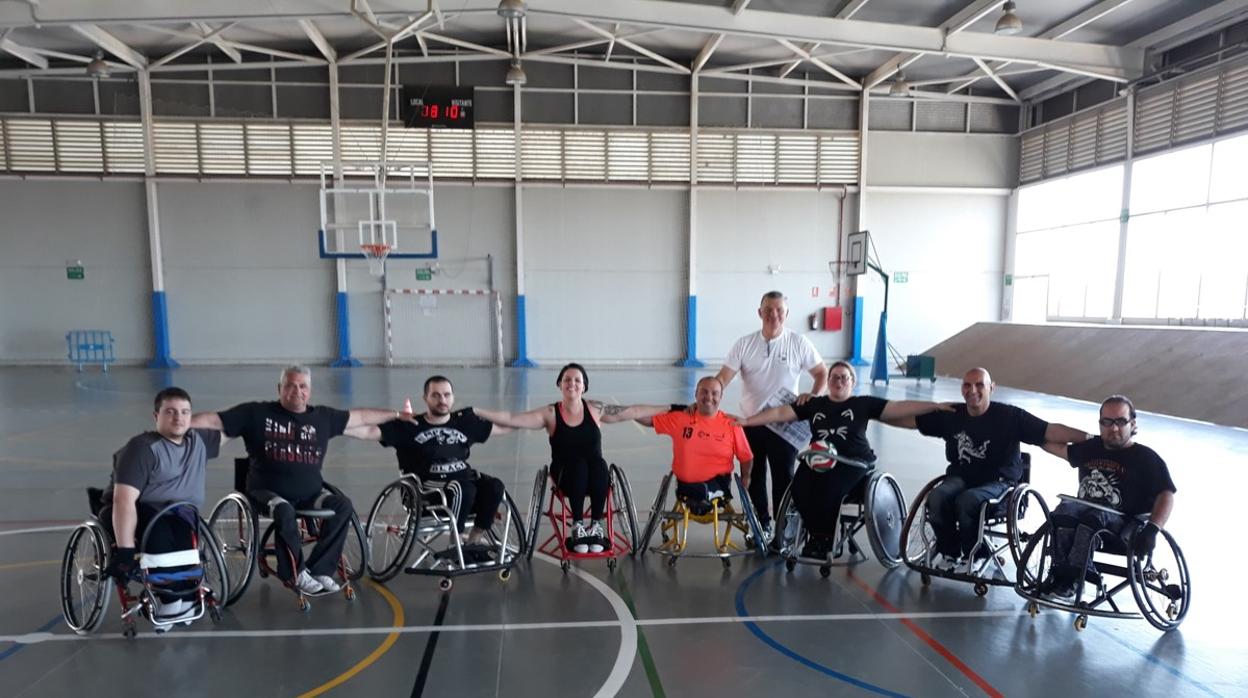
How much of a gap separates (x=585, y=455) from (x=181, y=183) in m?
14.8

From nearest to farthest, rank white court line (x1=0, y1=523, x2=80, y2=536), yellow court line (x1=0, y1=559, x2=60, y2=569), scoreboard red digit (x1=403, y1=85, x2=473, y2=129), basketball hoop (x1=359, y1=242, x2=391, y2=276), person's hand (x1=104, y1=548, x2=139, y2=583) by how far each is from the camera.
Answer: person's hand (x1=104, y1=548, x2=139, y2=583), yellow court line (x1=0, y1=559, x2=60, y2=569), white court line (x1=0, y1=523, x2=80, y2=536), basketball hoop (x1=359, y1=242, x2=391, y2=276), scoreboard red digit (x1=403, y1=85, x2=473, y2=129)

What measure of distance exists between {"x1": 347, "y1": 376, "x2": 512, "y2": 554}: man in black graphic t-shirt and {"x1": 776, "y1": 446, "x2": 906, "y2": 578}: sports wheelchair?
1.59 m

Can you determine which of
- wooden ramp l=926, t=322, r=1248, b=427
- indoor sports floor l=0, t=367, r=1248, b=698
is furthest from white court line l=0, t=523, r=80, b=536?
wooden ramp l=926, t=322, r=1248, b=427

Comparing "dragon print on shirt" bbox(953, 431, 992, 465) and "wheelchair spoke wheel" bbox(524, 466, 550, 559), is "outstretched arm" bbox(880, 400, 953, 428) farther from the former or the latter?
"wheelchair spoke wheel" bbox(524, 466, 550, 559)

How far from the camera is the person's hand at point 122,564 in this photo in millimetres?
2760


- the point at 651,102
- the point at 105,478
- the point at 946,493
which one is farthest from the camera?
the point at 651,102

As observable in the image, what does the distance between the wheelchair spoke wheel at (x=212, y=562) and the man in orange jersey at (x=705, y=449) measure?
2.19m

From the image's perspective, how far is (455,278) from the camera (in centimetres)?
1527

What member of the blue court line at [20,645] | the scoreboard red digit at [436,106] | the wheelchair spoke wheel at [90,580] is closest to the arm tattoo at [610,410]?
the wheelchair spoke wheel at [90,580]

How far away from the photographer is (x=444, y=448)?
3576mm

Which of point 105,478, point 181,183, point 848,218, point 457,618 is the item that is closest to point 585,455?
point 457,618

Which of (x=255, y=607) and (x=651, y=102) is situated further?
(x=651, y=102)

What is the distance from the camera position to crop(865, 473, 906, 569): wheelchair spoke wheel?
3502 mm

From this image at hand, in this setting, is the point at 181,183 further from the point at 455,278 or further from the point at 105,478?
the point at 105,478
